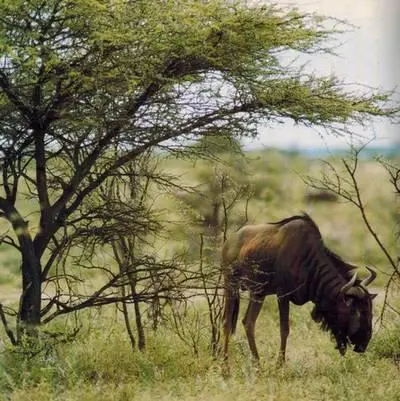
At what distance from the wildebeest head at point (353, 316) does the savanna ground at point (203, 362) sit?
0.29 feet

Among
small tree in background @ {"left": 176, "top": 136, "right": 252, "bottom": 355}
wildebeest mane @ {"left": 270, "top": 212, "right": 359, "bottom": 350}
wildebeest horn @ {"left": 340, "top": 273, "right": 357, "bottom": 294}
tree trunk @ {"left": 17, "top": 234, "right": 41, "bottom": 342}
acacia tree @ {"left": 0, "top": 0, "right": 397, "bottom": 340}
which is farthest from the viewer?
small tree in background @ {"left": 176, "top": 136, "right": 252, "bottom": 355}

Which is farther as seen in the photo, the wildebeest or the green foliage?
the green foliage

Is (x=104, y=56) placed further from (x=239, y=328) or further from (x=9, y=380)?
(x=239, y=328)

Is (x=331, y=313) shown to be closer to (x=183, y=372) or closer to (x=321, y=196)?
(x=183, y=372)

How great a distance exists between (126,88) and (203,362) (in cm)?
150

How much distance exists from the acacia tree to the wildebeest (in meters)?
0.79

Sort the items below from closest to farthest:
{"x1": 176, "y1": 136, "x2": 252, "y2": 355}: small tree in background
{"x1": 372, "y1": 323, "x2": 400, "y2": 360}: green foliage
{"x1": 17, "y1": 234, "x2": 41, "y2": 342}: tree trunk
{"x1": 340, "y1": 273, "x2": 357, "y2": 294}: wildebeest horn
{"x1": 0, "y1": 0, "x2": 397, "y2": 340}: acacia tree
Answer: {"x1": 0, "y1": 0, "x2": 397, "y2": 340}: acacia tree, {"x1": 17, "y1": 234, "x2": 41, "y2": 342}: tree trunk, {"x1": 340, "y1": 273, "x2": 357, "y2": 294}: wildebeest horn, {"x1": 372, "y1": 323, "x2": 400, "y2": 360}: green foliage, {"x1": 176, "y1": 136, "x2": 252, "y2": 355}: small tree in background

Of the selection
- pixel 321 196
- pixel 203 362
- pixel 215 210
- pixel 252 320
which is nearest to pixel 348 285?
pixel 252 320

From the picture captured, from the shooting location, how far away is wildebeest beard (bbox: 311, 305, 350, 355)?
18.3 ft

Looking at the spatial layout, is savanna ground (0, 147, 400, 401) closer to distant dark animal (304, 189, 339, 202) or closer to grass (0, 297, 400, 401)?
grass (0, 297, 400, 401)

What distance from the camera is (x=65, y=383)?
15.6 ft

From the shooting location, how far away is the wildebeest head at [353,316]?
5.50 metres

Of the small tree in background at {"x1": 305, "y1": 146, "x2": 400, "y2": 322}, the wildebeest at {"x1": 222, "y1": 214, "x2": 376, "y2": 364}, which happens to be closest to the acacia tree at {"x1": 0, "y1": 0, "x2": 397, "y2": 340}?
the small tree in background at {"x1": 305, "y1": 146, "x2": 400, "y2": 322}

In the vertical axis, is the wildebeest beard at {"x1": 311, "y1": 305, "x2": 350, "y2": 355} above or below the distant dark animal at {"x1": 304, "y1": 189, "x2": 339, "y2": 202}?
below
